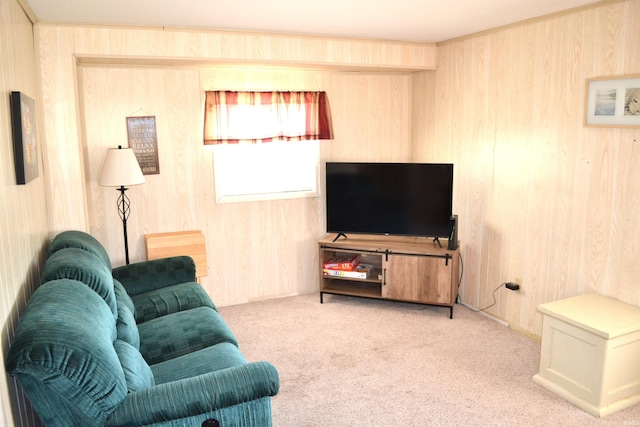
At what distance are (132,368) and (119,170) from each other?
212cm

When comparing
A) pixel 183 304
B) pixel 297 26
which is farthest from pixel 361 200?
pixel 183 304

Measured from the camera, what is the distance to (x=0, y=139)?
2.06m

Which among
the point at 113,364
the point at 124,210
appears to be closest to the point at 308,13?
the point at 124,210

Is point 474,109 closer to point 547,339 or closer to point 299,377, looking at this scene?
point 547,339

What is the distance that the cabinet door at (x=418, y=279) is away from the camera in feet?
14.2

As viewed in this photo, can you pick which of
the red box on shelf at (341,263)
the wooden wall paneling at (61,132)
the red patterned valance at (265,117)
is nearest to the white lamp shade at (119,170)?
the wooden wall paneling at (61,132)

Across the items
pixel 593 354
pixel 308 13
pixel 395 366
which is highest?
pixel 308 13

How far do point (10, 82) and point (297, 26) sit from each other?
212 cm

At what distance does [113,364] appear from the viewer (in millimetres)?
1856

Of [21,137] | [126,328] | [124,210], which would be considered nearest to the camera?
[21,137]

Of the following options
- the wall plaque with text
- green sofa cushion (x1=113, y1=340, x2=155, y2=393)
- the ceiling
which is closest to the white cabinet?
the ceiling

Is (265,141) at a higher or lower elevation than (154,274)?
higher

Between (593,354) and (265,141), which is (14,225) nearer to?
(265,141)

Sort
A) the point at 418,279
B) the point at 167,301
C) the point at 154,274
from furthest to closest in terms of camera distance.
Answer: the point at 418,279 < the point at 154,274 < the point at 167,301
